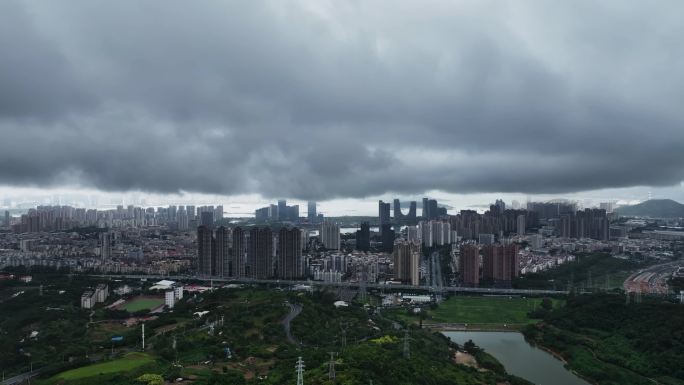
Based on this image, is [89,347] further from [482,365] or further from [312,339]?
[482,365]

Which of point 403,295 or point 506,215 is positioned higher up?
point 506,215

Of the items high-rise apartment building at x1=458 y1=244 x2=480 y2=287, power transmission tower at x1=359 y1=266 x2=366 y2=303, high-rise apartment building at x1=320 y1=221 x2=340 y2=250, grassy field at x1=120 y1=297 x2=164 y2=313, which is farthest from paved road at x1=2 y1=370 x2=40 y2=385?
high-rise apartment building at x1=320 y1=221 x2=340 y2=250

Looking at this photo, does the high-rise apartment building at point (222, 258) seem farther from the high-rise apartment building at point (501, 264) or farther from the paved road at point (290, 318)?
the high-rise apartment building at point (501, 264)

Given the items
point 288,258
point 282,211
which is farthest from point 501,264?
point 282,211

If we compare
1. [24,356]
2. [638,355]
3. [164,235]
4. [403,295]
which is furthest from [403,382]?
[164,235]

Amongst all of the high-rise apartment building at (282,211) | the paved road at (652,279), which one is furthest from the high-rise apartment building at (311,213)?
the paved road at (652,279)

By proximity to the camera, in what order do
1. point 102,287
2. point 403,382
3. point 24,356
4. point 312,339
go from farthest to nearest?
point 102,287
point 312,339
point 24,356
point 403,382
